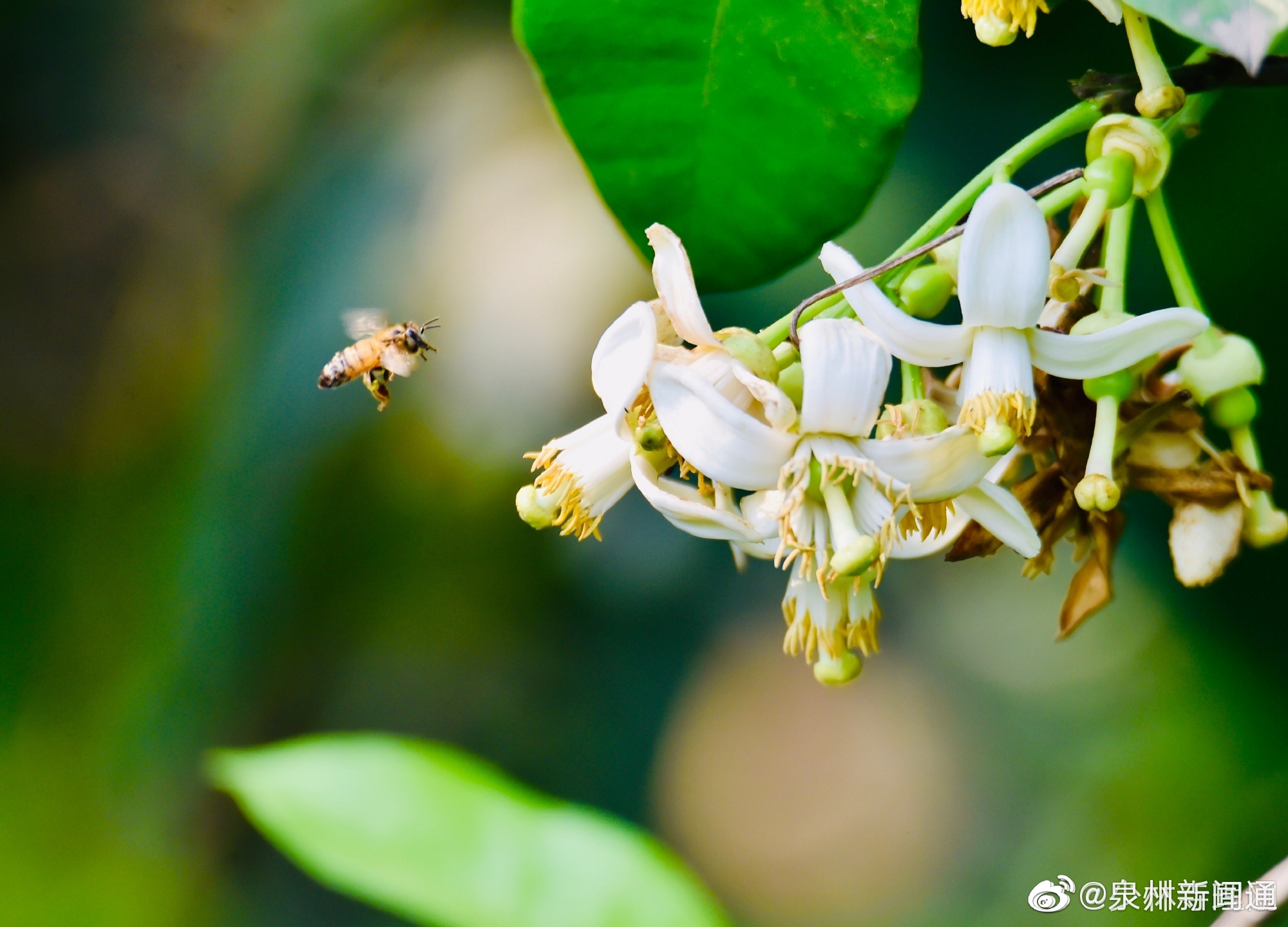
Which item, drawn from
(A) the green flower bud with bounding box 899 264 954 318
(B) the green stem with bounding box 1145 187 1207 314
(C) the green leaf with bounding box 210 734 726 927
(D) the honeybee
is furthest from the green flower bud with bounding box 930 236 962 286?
(D) the honeybee

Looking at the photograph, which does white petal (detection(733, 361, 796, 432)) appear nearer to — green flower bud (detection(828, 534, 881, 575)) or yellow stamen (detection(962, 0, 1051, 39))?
green flower bud (detection(828, 534, 881, 575))

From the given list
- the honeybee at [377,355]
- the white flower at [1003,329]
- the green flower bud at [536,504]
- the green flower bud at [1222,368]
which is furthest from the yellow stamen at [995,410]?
the honeybee at [377,355]

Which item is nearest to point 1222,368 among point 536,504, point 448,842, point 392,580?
point 536,504

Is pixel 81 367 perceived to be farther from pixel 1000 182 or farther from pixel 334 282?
pixel 1000 182

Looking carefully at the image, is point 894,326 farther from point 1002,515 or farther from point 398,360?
point 398,360

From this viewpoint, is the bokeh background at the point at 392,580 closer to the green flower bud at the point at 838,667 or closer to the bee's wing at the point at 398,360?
the bee's wing at the point at 398,360

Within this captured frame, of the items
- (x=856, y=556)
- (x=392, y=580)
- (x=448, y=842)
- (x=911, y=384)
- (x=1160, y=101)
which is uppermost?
(x=392, y=580)
